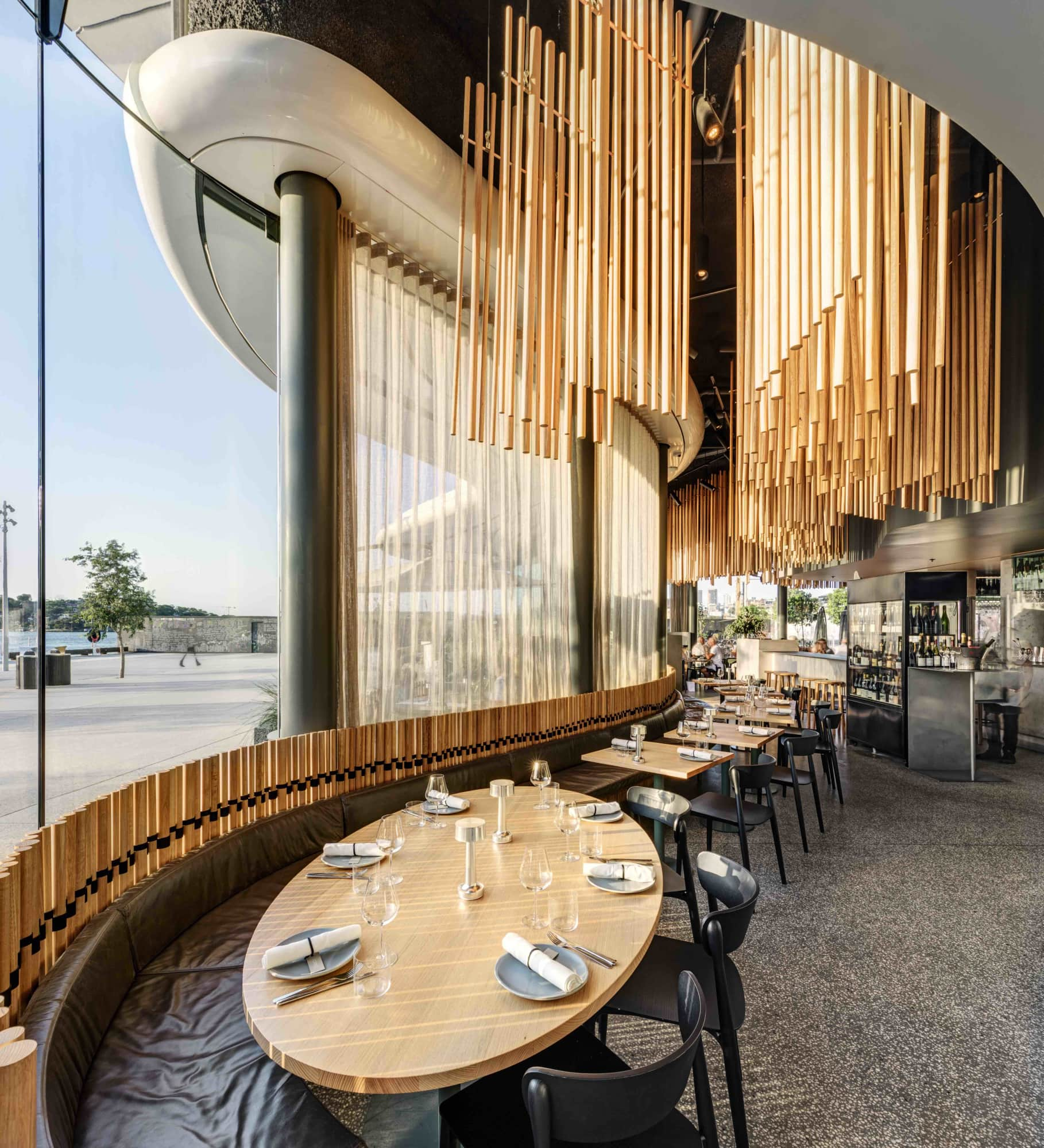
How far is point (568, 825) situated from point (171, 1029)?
1397 millimetres

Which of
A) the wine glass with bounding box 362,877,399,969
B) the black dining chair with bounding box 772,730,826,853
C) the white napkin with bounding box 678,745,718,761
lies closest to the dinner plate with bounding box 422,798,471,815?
the wine glass with bounding box 362,877,399,969

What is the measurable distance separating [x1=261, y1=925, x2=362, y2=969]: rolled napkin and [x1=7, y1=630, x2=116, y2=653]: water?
1.62 m

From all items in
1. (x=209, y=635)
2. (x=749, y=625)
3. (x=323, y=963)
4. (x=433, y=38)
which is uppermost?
(x=433, y=38)

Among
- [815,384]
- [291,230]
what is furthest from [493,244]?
[815,384]

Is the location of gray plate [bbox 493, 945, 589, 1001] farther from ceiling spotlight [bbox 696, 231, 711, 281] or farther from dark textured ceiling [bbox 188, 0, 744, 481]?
ceiling spotlight [bbox 696, 231, 711, 281]

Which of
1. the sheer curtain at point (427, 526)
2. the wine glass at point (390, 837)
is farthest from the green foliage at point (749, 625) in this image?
the wine glass at point (390, 837)

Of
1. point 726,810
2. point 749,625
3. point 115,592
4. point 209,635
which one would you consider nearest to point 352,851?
point 115,592

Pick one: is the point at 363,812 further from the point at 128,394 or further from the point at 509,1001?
the point at 128,394

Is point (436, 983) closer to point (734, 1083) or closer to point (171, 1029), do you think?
point (171, 1029)

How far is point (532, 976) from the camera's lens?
157 centimetres

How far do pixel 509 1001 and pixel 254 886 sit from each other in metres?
1.71

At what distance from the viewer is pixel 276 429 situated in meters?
3.40

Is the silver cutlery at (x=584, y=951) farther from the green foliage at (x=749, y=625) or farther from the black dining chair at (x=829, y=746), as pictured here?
the green foliage at (x=749, y=625)

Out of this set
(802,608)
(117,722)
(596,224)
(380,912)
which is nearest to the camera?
(380,912)
